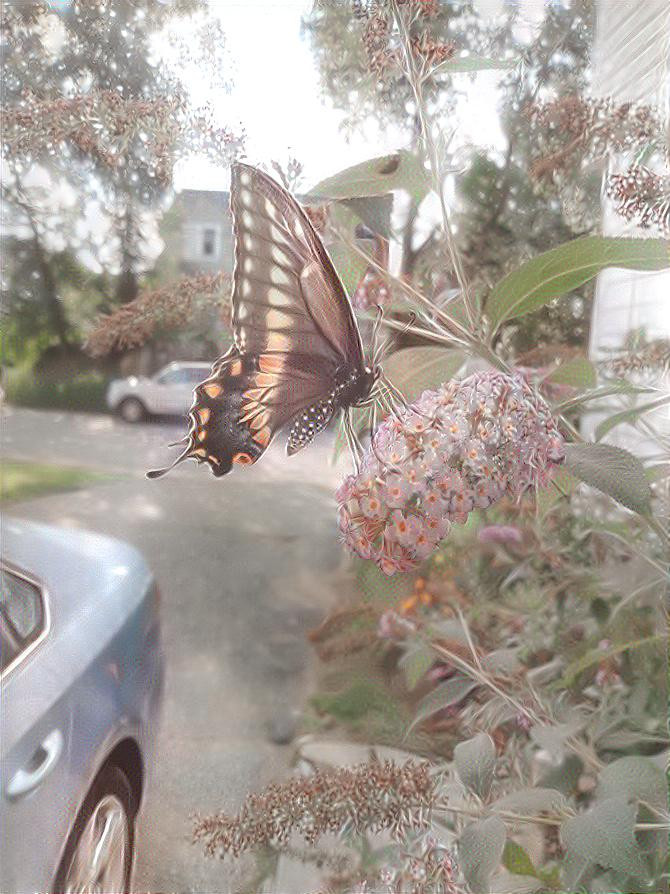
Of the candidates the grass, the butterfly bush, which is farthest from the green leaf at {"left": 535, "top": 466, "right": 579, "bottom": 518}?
the grass

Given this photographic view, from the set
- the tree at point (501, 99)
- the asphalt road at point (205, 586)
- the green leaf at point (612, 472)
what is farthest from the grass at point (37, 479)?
the green leaf at point (612, 472)

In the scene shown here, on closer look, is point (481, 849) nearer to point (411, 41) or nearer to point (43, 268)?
point (43, 268)

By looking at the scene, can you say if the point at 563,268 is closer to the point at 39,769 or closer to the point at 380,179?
the point at 380,179

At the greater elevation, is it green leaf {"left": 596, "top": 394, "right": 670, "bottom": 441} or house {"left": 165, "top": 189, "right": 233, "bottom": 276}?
house {"left": 165, "top": 189, "right": 233, "bottom": 276}

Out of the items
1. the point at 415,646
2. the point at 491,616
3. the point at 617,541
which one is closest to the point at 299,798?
the point at 415,646

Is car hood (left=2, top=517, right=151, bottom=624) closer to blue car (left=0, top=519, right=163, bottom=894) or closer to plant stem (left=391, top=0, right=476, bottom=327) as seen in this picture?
blue car (left=0, top=519, right=163, bottom=894)

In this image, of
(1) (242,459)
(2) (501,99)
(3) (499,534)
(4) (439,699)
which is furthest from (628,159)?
(4) (439,699)

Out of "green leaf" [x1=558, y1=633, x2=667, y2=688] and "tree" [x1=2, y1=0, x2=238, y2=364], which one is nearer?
"tree" [x1=2, y1=0, x2=238, y2=364]
